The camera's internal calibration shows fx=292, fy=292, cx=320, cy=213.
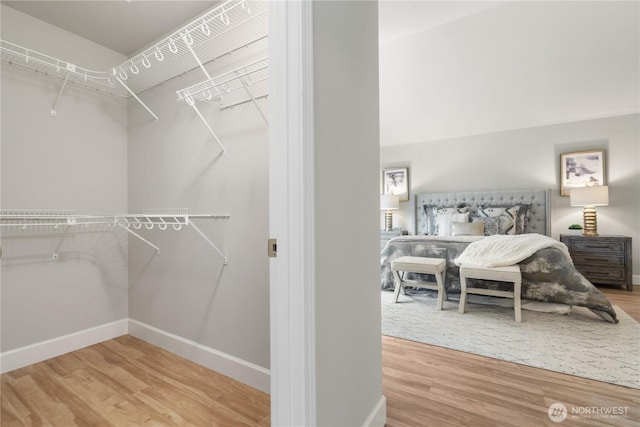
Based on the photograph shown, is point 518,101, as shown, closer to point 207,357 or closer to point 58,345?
point 207,357

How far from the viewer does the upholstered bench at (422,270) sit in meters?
3.13

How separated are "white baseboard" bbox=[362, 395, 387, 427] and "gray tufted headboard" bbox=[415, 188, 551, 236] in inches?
173

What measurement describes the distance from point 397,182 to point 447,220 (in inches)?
53.7

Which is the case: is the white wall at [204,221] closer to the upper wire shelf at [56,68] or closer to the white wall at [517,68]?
the upper wire shelf at [56,68]

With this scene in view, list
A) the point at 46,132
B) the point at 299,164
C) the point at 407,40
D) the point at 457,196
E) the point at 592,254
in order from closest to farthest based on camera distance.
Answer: the point at 299,164
the point at 46,132
the point at 407,40
the point at 592,254
the point at 457,196

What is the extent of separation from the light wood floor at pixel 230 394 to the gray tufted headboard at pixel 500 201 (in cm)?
346

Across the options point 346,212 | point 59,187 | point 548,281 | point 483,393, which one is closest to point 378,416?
point 483,393

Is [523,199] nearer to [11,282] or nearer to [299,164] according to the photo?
[299,164]

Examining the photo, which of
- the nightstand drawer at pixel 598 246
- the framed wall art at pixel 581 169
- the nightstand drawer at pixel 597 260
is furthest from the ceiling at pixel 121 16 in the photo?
the nightstand drawer at pixel 597 260

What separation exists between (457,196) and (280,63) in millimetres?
5049

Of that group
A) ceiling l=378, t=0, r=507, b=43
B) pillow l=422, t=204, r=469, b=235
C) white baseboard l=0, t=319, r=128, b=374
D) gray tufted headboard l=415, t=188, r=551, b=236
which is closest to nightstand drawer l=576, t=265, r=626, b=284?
gray tufted headboard l=415, t=188, r=551, b=236

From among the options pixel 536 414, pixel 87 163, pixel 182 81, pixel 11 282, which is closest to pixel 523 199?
pixel 536 414

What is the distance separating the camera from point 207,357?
197 centimetres

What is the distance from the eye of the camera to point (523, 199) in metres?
4.76
